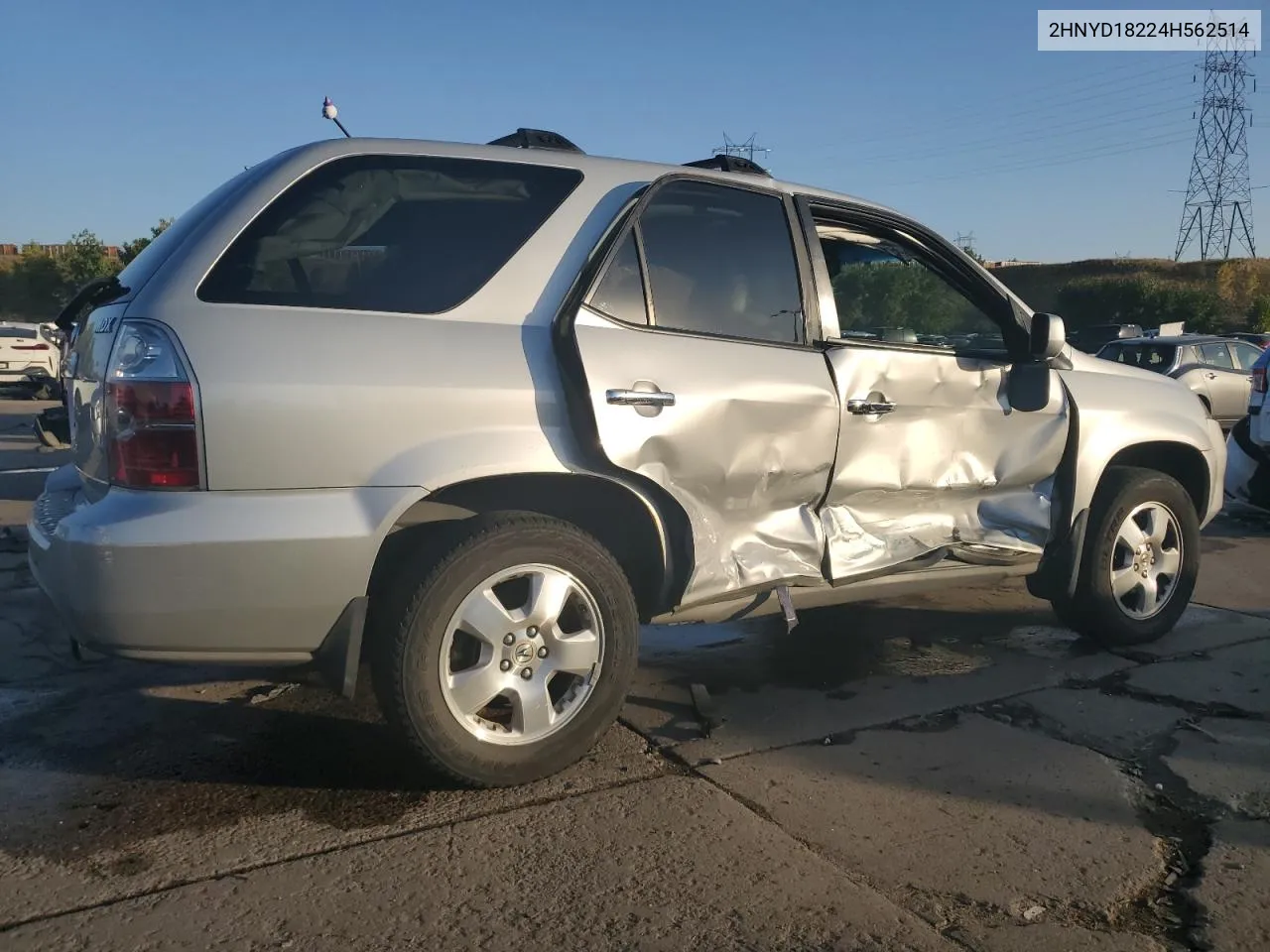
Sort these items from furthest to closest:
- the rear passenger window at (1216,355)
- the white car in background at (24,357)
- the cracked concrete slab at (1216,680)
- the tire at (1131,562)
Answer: the white car in background at (24,357) → the rear passenger window at (1216,355) → the tire at (1131,562) → the cracked concrete slab at (1216,680)

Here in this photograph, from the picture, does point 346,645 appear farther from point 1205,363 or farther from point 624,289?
point 1205,363

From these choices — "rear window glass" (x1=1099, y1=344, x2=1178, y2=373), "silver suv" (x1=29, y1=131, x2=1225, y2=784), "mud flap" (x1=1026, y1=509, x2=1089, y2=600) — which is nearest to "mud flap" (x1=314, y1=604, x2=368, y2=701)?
"silver suv" (x1=29, y1=131, x2=1225, y2=784)

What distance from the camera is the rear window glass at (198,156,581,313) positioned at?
309 cm

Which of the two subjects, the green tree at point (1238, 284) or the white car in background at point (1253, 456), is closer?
the white car in background at point (1253, 456)

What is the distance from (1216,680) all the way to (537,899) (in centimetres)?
317

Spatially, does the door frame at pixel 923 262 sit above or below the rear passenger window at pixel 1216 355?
above

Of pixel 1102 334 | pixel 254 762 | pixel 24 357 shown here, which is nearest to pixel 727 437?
pixel 254 762

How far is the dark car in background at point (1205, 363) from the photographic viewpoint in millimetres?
16516

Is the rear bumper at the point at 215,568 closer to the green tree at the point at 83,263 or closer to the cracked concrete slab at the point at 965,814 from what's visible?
the cracked concrete slab at the point at 965,814

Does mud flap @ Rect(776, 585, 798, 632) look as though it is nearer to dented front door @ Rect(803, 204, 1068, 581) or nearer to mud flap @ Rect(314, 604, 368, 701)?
dented front door @ Rect(803, 204, 1068, 581)

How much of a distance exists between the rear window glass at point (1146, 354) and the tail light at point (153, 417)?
1614cm

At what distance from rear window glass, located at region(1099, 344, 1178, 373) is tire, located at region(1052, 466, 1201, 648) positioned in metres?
12.6

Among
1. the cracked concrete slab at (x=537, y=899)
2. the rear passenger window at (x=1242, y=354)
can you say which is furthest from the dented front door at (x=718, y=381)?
the rear passenger window at (x=1242, y=354)

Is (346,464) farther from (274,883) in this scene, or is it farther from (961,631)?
(961,631)
